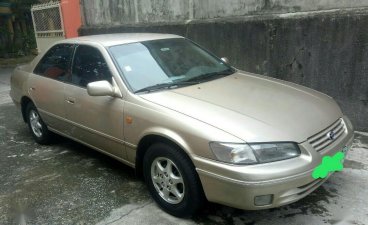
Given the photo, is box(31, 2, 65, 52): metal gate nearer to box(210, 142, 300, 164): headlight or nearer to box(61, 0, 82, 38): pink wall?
box(61, 0, 82, 38): pink wall

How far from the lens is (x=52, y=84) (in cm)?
463

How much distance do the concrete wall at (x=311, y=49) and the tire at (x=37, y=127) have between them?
316 centimetres

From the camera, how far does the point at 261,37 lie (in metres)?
5.85

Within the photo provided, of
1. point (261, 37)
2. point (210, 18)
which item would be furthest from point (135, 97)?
point (210, 18)

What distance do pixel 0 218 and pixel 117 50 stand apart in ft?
6.44

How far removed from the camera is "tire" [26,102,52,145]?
5121mm

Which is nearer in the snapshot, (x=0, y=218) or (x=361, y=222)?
(x=361, y=222)

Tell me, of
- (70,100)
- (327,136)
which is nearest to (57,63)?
(70,100)

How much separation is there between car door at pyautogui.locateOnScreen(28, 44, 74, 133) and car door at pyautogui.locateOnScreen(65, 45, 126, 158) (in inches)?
6.7

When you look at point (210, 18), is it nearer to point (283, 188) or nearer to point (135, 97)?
point (135, 97)

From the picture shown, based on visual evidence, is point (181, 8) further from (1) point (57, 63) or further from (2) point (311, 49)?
(1) point (57, 63)

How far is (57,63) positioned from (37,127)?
1102mm

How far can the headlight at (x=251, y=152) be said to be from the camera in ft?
8.87

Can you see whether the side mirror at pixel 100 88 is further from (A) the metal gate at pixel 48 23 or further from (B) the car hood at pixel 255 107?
(A) the metal gate at pixel 48 23
